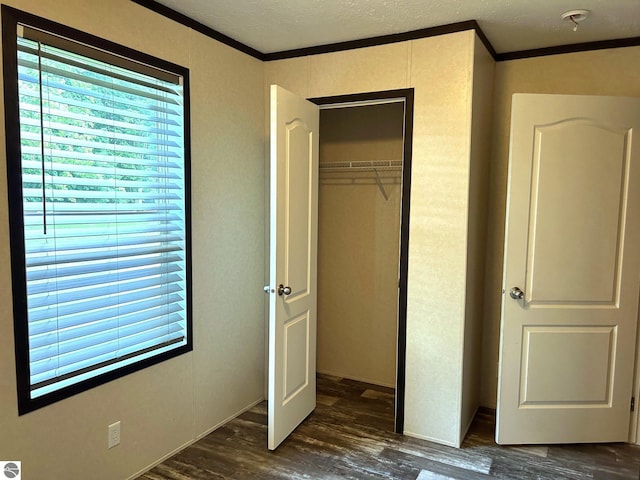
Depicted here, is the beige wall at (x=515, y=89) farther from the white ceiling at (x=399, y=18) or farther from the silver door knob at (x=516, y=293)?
the silver door knob at (x=516, y=293)

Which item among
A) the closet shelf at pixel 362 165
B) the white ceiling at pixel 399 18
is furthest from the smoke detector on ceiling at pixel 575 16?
the closet shelf at pixel 362 165

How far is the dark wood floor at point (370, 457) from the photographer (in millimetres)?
2396

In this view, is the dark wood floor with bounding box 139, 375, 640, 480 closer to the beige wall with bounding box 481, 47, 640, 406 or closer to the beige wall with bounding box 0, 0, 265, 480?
the beige wall with bounding box 0, 0, 265, 480

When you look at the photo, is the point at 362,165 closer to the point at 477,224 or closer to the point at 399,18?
the point at 477,224

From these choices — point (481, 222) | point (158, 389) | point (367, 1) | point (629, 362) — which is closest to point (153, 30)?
point (367, 1)

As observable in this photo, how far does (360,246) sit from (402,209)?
0.98 m

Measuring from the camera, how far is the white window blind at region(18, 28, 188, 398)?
183cm

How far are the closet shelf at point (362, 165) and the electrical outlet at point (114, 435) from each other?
7.74ft

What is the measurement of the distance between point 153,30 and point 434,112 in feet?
5.19

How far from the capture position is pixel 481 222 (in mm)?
2945

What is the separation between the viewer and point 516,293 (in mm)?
2637

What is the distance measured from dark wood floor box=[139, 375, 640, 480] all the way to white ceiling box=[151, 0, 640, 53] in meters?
2.45

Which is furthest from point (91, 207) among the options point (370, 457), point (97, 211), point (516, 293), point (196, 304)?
point (516, 293)

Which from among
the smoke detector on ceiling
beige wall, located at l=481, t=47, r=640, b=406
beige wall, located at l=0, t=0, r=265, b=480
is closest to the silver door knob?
beige wall, located at l=481, t=47, r=640, b=406
